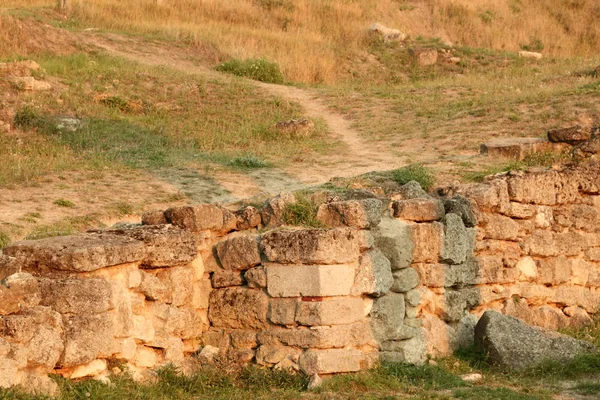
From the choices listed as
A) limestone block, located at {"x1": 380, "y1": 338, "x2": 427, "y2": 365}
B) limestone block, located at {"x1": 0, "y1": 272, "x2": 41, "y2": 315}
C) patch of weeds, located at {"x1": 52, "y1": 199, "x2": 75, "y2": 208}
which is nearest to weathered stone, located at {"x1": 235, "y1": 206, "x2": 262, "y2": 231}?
limestone block, located at {"x1": 380, "y1": 338, "x2": 427, "y2": 365}

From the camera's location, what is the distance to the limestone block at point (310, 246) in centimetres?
852

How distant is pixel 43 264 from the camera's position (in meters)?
7.70

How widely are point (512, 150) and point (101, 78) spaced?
9.59 m

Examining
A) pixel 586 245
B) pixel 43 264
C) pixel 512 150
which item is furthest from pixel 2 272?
pixel 512 150

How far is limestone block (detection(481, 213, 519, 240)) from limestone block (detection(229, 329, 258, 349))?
3.00 meters

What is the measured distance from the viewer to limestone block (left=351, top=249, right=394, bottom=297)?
344 inches

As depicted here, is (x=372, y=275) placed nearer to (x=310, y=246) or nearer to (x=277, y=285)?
(x=310, y=246)

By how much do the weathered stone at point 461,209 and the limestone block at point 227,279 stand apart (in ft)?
7.81

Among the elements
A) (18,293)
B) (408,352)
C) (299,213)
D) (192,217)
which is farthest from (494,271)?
(18,293)

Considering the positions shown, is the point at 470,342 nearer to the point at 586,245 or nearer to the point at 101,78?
the point at 586,245

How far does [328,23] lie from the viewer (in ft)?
103

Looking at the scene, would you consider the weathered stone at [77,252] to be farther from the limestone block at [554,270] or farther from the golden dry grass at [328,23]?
the golden dry grass at [328,23]

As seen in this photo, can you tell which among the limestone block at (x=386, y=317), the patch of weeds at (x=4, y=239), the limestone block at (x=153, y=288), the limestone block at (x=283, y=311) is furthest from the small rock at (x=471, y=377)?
the patch of weeds at (x=4, y=239)

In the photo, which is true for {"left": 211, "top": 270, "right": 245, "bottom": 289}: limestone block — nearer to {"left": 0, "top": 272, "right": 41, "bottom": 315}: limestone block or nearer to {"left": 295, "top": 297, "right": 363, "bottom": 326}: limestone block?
{"left": 295, "top": 297, "right": 363, "bottom": 326}: limestone block
